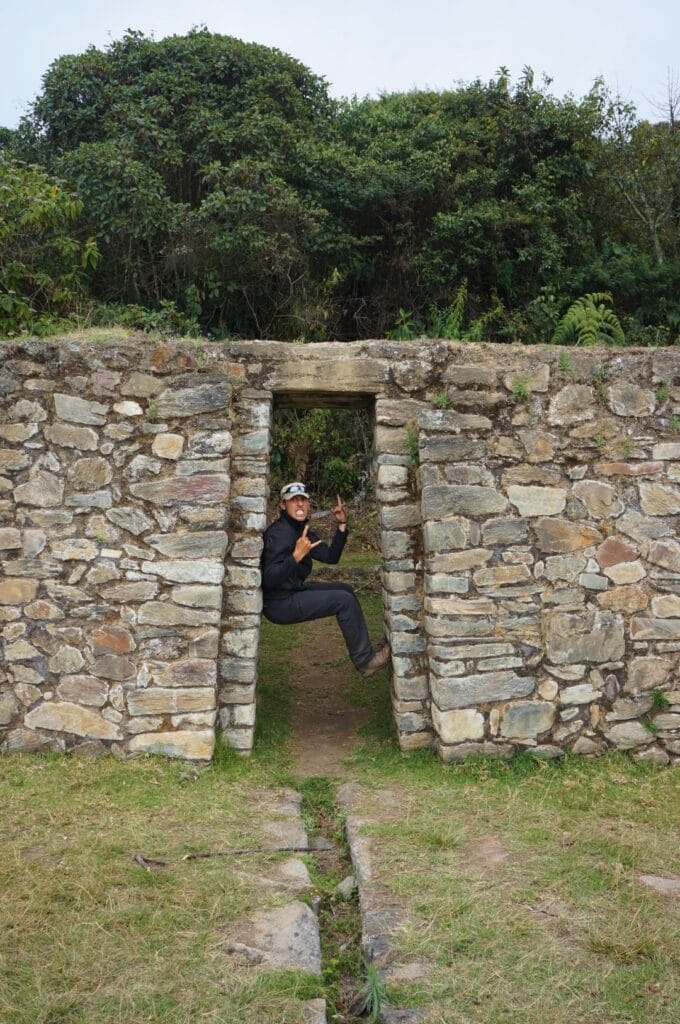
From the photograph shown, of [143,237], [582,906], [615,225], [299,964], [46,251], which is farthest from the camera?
[615,225]

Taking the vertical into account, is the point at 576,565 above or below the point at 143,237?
below

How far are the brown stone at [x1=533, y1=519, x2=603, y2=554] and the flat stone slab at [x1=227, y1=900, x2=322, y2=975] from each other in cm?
250

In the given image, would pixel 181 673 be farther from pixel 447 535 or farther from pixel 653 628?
pixel 653 628

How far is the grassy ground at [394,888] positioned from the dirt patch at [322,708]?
202mm

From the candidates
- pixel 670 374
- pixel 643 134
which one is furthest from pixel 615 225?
pixel 670 374

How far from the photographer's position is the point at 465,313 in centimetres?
1118

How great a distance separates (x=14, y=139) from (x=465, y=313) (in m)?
6.80

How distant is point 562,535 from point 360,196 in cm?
754

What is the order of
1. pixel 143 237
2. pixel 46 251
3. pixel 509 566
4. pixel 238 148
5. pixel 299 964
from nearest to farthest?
pixel 299 964 < pixel 509 566 < pixel 46 251 < pixel 143 237 < pixel 238 148

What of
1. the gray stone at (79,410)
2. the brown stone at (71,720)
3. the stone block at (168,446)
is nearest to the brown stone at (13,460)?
the gray stone at (79,410)

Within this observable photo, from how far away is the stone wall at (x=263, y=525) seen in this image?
474 cm

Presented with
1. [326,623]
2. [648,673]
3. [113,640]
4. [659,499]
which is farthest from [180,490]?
[326,623]

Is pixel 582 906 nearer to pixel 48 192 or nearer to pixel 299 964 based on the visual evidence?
pixel 299 964

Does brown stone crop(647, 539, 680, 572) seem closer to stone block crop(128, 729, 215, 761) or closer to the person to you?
the person
